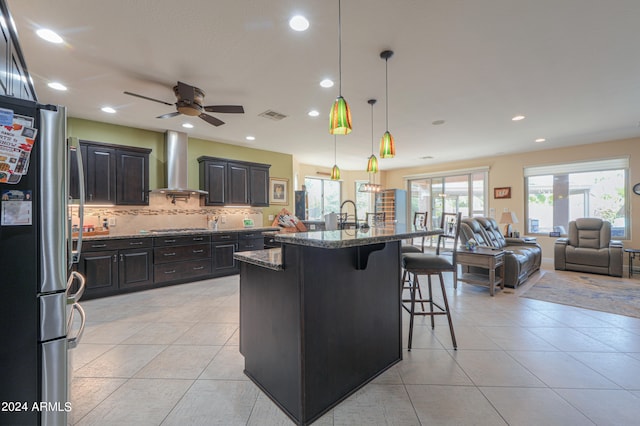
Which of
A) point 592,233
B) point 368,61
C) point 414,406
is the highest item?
point 368,61

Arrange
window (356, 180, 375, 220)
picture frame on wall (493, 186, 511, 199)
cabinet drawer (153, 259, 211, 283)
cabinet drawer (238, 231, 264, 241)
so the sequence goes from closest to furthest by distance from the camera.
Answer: cabinet drawer (153, 259, 211, 283) → cabinet drawer (238, 231, 264, 241) → picture frame on wall (493, 186, 511, 199) → window (356, 180, 375, 220)

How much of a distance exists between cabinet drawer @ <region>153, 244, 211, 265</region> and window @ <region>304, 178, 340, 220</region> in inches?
163

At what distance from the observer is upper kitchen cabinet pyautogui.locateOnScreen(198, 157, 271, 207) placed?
534 centimetres

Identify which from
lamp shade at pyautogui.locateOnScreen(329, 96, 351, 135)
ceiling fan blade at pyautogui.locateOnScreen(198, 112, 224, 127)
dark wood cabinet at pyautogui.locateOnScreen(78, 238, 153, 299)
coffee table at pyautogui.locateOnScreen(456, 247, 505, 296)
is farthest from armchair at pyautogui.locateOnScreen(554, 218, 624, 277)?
dark wood cabinet at pyautogui.locateOnScreen(78, 238, 153, 299)

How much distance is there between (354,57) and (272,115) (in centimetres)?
196

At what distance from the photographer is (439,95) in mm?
3529

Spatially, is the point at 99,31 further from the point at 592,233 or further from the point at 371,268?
the point at 592,233

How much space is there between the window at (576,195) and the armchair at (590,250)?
3.07 feet

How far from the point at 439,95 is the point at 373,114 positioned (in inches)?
38.9

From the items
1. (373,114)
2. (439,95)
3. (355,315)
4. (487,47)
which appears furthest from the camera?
(373,114)

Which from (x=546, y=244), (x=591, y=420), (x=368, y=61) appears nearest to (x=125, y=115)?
(x=368, y=61)

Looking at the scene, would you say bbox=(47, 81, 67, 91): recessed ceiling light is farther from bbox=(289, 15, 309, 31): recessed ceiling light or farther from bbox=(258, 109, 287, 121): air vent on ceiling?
bbox=(289, 15, 309, 31): recessed ceiling light

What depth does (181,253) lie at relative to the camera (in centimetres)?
466

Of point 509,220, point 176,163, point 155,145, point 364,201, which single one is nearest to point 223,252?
point 176,163
